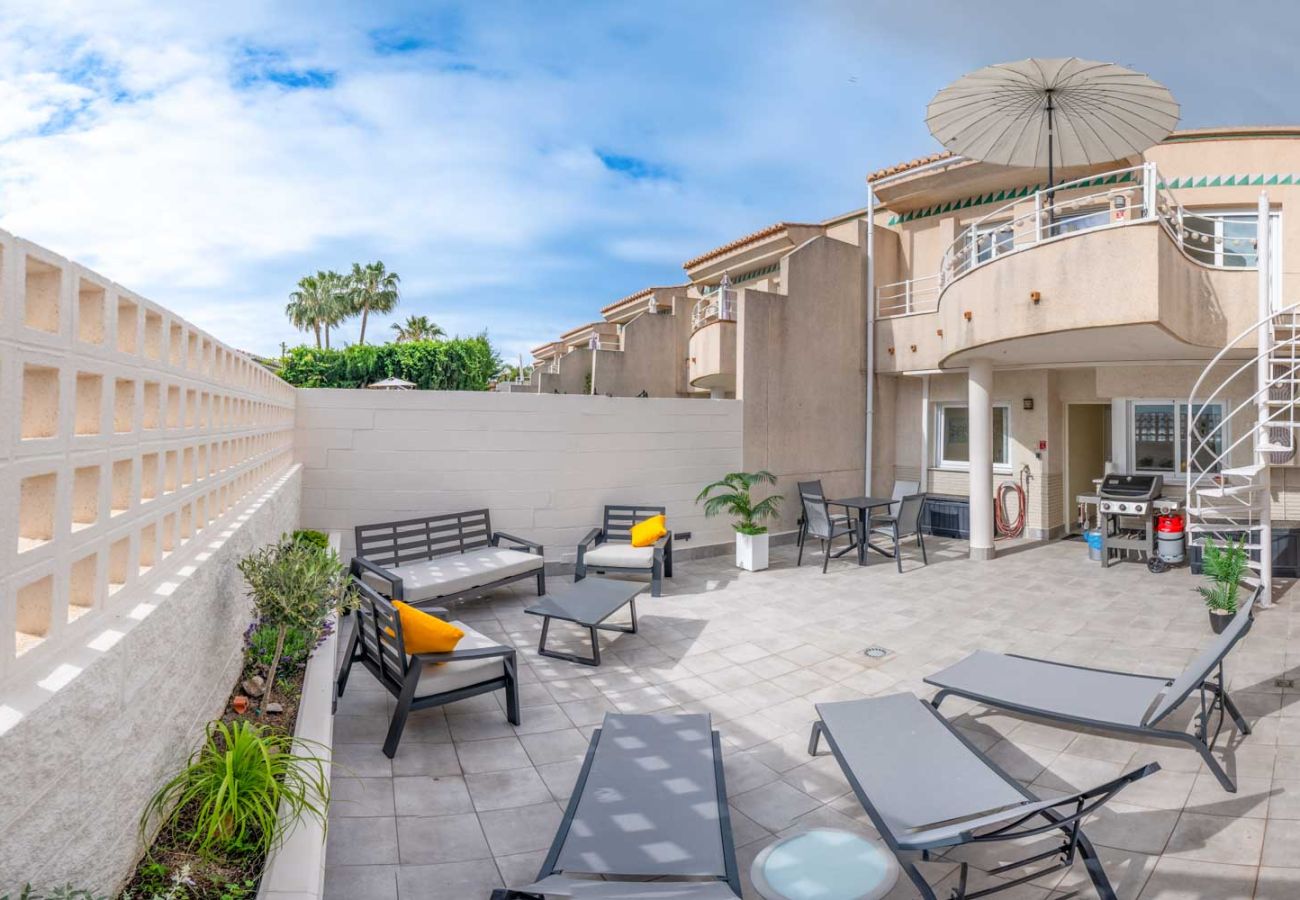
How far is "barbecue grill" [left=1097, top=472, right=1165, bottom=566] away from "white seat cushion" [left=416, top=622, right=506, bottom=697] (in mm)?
9277

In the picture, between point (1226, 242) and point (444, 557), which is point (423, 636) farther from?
point (1226, 242)

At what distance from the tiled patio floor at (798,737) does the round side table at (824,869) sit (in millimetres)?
478

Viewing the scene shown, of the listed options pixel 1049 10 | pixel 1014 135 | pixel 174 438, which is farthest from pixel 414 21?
pixel 1049 10

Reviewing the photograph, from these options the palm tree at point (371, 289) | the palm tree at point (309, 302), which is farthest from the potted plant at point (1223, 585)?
the palm tree at point (309, 302)

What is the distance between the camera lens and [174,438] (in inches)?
118

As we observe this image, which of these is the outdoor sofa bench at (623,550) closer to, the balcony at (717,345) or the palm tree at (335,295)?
the balcony at (717,345)

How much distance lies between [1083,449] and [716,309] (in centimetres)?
772

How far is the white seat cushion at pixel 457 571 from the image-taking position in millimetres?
6793

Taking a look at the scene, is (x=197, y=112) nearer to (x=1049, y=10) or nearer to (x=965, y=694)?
(x=965, y=694)

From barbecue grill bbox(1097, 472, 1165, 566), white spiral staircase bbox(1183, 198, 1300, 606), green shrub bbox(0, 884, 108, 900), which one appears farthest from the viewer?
barbecue grill bbox(1097, 472, 1165, 566)

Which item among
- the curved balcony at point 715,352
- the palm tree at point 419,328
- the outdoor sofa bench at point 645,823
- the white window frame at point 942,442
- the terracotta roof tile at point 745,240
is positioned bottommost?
the outdoor sofa bench at point 645,823

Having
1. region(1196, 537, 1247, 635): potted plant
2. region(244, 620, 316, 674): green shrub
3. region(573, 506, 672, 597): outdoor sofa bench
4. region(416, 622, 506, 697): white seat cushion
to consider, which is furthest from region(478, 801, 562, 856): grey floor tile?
region(1196, 537, 1247, 635): potted plant

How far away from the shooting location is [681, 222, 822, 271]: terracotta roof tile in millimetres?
14438

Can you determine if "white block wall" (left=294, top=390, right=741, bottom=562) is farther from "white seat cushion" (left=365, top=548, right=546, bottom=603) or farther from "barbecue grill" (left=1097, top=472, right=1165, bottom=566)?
"barbecue grill" (left=1097, top=472, right=1165, bottom=566)
